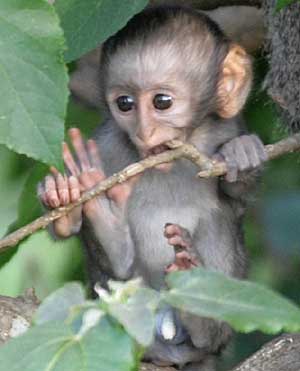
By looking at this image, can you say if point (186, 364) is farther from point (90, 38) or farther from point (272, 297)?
point (272, 297)

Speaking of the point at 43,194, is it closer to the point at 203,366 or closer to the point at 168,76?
the point at 168,76

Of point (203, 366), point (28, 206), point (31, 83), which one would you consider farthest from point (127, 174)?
point (28, 206)

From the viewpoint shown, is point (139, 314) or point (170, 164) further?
point (170, 164)

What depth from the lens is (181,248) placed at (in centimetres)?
211

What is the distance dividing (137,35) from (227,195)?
13.8 inches

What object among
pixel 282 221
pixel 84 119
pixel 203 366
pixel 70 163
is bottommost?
pixel 203 366

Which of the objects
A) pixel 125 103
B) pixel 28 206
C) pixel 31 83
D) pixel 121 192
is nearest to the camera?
pixel 31 83

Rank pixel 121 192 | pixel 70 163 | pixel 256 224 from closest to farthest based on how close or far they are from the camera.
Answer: pixel 70 163 → pixel 121 192 → pixel 256 224

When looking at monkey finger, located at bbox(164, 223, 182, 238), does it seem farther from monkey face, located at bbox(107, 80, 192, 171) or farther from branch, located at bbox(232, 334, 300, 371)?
branch, located at bbox(232, 334, 300, 371)

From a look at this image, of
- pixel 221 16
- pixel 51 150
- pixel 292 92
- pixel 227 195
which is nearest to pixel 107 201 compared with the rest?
pixel 227 195

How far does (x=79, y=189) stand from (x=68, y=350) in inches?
34.0

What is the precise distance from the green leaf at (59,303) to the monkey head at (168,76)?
1018mm

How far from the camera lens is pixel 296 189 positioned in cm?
279

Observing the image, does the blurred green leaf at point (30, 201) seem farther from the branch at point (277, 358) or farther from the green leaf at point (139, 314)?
the green leaf at point (139, 314)
